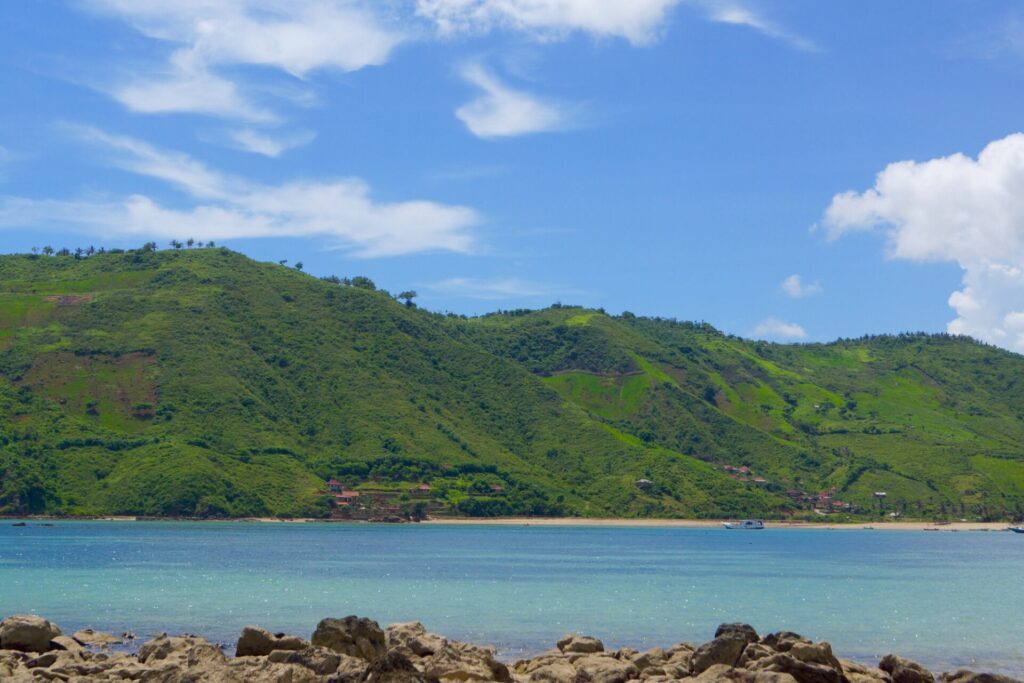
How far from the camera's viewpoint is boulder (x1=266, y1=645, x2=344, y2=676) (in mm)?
28625

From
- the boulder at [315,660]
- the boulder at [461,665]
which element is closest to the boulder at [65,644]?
the boulder at [315,660]

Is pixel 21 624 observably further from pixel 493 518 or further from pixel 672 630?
pixel 493 518

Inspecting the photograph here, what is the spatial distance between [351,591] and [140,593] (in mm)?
11513

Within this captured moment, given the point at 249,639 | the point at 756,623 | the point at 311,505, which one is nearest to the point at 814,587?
the point at 756,623

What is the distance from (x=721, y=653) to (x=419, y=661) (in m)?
8.50

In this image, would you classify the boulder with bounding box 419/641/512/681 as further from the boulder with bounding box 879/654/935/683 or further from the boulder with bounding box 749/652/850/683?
the boulder with bounding box 879/654/935/683

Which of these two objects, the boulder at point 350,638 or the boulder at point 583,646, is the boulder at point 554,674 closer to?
the boulder at point 583,646

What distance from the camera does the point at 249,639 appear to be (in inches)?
1300

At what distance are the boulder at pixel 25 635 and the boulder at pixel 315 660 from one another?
10.8 metres

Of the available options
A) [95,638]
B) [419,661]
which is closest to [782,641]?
[419,661]

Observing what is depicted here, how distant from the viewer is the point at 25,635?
36.1 meters

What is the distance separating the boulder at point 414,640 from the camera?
32.0 meters

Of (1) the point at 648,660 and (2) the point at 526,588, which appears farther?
(2) the point at 526,588

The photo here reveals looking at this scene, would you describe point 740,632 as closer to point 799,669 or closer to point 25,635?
point 799,669
